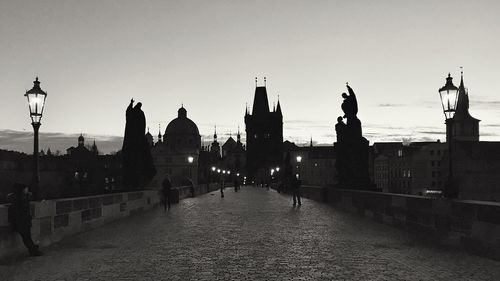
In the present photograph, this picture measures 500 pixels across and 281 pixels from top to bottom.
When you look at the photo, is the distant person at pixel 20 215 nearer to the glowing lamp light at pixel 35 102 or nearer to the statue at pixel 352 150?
the glowing lamp light at pixel 35 102

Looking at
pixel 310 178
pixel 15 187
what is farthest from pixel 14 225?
pixel 310 178

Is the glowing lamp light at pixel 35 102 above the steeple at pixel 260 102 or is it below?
below

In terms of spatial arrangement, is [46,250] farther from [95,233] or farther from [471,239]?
[471,239]

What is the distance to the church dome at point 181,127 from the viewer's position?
512ft

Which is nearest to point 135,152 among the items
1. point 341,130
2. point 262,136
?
point 341,130

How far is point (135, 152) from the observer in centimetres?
3133

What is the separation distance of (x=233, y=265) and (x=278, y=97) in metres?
165

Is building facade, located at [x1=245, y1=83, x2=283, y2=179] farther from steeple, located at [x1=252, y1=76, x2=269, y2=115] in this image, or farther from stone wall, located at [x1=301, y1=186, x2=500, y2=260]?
stone wall, located at [x1=301, y1=186, x2=500, y2=260]

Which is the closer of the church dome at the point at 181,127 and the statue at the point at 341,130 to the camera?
the statue at the point at 341,130

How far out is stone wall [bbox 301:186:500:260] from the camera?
35.5ft

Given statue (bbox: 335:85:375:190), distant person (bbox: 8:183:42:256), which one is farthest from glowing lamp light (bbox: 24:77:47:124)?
statue (bbox: 335:85:375:190)

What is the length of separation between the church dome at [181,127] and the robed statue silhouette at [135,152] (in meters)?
125

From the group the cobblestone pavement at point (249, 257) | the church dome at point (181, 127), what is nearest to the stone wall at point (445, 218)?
the cobblestone pavement at point (249, 257)

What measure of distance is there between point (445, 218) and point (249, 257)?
474 centimetres
